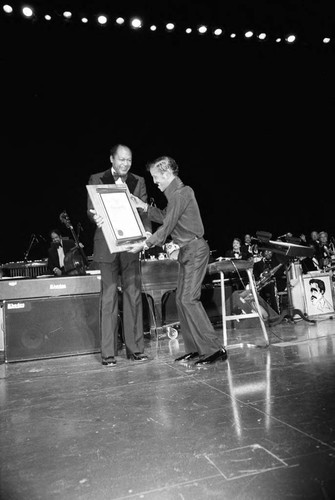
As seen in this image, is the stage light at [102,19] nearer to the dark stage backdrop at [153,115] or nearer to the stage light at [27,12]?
the dark stage backdrop at [153,115]

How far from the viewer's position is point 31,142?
32.9ft

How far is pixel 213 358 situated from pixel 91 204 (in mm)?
1693

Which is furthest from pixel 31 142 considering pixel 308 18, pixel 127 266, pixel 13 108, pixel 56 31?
pixel 127 266

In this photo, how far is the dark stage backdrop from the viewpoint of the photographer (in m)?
9.49

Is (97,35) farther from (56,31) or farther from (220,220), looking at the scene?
(220,220)

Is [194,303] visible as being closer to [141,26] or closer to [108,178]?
[108,178]

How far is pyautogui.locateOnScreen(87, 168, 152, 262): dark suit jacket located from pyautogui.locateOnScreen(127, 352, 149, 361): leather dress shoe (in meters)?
0.87

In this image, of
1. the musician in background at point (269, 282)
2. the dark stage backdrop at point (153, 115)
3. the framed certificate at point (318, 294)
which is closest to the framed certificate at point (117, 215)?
the musician in background at point (269, 282)

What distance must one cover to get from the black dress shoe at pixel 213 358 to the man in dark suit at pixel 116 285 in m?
0.60

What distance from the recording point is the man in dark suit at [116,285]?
3.56 m

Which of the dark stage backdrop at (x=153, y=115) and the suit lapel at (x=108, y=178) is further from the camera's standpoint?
the dark stage backdrop at (x=153, y=115)

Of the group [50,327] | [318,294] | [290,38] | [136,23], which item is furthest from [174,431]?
[290,38]

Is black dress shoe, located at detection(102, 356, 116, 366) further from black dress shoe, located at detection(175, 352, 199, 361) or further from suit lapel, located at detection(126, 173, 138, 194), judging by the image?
suit lapel, located at detection(126, 173, 138, 194)

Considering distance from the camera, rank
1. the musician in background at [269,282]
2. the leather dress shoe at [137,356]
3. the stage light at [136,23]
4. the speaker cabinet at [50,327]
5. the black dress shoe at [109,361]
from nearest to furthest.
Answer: the black dress shoe at [109,361] → the leather dress shoe at [137,356] → the speaker cabinet at [50,327] → the musician in background at [269,282] → the stage light at [136,23]
